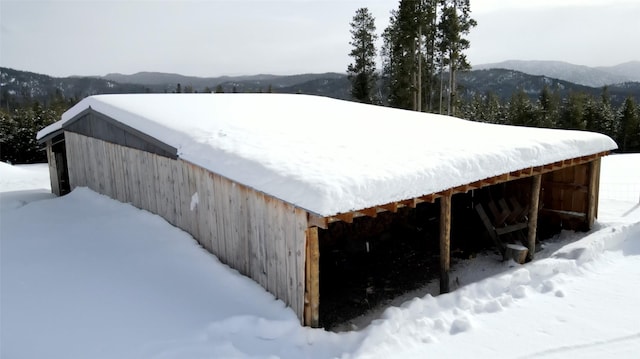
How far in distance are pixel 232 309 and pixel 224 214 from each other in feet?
5.33

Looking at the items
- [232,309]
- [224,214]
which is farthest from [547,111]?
[232,309]

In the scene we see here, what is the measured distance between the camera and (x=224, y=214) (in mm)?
6754

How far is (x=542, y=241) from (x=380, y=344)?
7031mm

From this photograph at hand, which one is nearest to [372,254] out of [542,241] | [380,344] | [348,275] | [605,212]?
[348,275]

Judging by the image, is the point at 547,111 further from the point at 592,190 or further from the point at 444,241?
the point at 444,241

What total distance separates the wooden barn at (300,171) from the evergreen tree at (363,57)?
19783 millimetres

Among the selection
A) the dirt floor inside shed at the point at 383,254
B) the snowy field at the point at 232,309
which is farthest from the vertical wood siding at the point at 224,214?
the dirt floor inside shed at the point at 383,254

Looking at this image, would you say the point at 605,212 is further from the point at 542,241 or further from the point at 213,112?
the point at 213,112

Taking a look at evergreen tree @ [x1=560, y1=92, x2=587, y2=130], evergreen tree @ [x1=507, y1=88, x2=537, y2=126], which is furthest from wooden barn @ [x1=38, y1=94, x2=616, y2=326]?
evergreen tree @ [x1=560, y1=92, x2=587, y2=130]

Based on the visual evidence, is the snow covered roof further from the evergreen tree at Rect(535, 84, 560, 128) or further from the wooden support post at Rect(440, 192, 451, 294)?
the evergreen tree at Rect(535, 84, 560, 128)

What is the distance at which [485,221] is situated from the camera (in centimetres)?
921

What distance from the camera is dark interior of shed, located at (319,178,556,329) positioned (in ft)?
25.7

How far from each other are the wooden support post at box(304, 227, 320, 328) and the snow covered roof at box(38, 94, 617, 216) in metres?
0.53

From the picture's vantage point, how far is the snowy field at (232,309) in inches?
199
